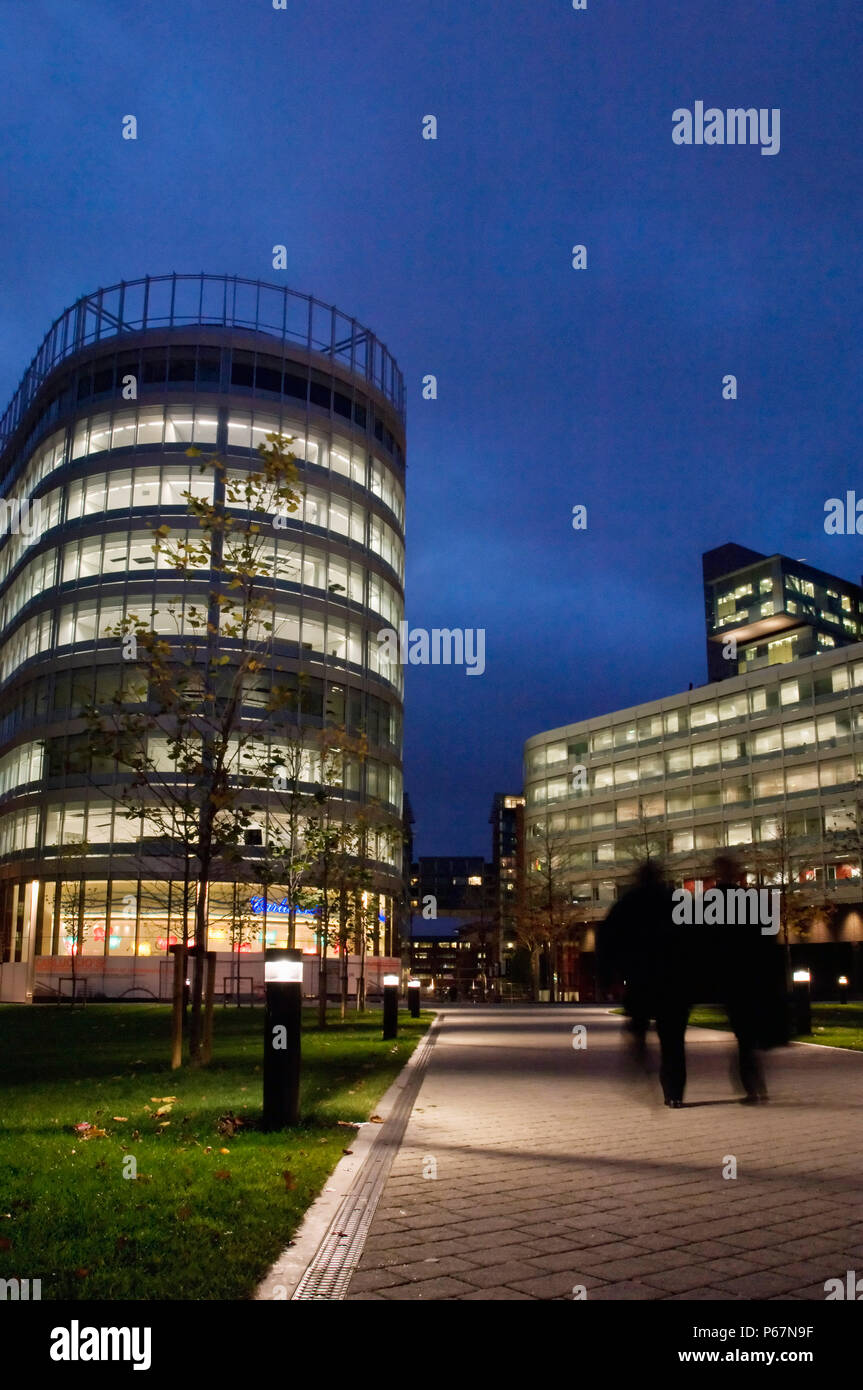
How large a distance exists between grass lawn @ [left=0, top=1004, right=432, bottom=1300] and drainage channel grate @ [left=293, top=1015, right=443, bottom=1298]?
→ 0.19 meters

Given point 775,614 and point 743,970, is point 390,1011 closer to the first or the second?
point 743,970

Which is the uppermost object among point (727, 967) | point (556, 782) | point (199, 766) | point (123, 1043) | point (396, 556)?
point (396, 556)

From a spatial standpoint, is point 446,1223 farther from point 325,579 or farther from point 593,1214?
point 325,579

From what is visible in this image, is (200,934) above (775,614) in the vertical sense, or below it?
below

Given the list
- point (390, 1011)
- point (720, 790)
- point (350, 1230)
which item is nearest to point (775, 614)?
point (720, 790)

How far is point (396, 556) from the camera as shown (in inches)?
2549

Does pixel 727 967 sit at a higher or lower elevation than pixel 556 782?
lower

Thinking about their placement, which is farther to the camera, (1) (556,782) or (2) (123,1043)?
(1) (556,782)

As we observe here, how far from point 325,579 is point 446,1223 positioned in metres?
52.4

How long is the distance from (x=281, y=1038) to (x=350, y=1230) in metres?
2.81

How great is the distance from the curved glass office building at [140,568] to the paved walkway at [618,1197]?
39.9m

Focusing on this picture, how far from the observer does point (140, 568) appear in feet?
178

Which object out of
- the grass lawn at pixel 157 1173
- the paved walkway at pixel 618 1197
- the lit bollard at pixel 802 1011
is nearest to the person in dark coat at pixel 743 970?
the paved walkway at pixel 618 1197
